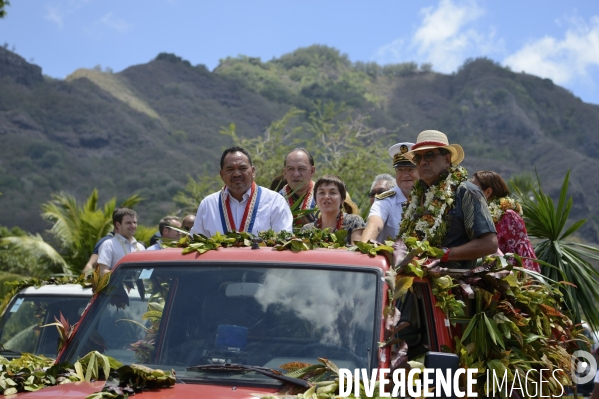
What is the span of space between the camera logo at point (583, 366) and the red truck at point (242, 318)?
1562 millimetres

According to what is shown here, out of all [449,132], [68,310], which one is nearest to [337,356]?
[68,310]

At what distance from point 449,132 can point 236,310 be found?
102m

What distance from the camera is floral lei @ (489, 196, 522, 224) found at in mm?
7756

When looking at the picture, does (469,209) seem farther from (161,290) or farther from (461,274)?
(161,290)

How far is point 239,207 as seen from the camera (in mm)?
7129

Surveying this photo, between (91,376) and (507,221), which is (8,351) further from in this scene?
(507,221)

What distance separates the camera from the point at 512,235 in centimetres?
764

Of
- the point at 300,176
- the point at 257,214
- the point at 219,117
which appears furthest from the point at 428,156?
the point at 219,117

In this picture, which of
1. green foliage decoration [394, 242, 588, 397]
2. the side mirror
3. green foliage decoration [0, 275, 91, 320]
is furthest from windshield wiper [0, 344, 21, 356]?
the side mirror

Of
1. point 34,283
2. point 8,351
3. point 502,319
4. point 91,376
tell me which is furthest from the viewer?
point 34,283

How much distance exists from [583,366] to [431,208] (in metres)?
1.53

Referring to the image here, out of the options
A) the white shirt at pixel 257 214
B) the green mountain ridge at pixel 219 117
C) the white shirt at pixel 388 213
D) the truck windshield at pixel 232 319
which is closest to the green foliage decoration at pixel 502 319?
the truck windshield at pixel 232 319

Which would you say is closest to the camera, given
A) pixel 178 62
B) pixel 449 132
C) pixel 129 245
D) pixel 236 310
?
pixel 236 310

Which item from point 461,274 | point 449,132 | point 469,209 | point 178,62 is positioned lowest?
point 461,274
